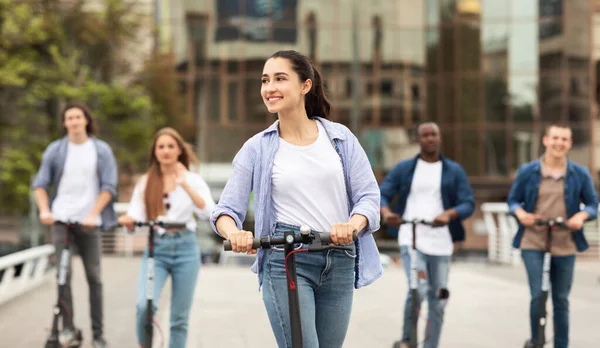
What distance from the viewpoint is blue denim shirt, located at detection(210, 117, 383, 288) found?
4.29 m

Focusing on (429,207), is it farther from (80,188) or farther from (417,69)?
(417,69)

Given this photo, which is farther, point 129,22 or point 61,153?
Result: point 129,22

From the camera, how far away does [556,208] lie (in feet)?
25.4

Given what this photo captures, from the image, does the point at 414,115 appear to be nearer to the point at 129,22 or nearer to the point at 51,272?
the point at 129,22

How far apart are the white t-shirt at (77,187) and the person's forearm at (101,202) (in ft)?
0.33

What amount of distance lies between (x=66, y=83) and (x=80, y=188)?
24986 millimetres

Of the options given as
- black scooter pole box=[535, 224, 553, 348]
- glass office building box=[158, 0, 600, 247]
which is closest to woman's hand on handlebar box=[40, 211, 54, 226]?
black scooter pole box=[535, 224, 553, 348]

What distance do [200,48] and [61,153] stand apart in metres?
34.7

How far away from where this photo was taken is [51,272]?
16719 millimetres

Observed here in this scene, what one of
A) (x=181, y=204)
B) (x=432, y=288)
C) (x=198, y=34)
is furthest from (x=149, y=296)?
(x=198, y=34)

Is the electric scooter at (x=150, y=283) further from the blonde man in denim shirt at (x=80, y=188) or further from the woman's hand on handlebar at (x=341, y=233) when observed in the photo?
the woman's hand on handlebar at (x=341, y=233)

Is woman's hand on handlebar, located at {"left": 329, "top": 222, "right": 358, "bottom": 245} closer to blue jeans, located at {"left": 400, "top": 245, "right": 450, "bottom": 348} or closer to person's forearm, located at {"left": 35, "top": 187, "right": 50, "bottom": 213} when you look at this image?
blue jeans, located at {"left": 400, "top": 245, "right": 450, "bottom": 348}

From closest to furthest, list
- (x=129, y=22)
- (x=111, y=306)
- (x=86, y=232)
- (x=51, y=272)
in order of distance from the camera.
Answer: (x=86, y=232) → (x=111, y=306) → (x=51, y=272) → (x=129, y=22)

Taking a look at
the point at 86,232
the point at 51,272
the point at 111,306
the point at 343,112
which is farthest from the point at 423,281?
the point at 343,112
